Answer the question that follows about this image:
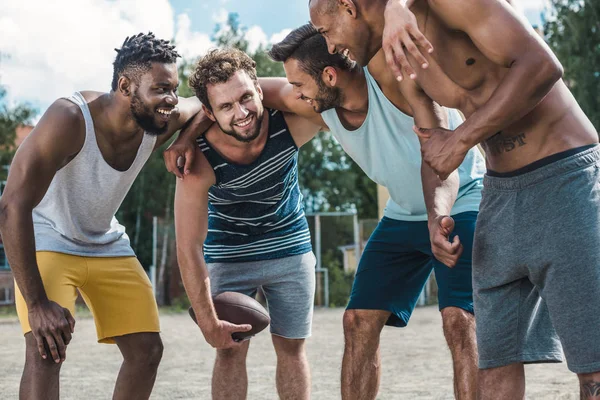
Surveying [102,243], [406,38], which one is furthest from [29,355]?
[406,38]

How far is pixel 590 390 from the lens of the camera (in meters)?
2.78

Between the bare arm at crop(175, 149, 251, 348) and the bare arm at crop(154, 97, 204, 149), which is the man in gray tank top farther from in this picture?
the bare arm at crop(175, 149, 251, 348)

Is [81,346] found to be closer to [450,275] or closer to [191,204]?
[191,204]

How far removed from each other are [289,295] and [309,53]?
150cm

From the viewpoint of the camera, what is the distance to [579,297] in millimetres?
2771

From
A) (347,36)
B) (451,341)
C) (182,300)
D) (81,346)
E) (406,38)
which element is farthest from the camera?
(182,300)

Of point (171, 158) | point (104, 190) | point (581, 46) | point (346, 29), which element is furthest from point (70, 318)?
point (581, 46)

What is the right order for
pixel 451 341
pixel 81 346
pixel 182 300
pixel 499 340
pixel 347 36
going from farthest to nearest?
pixel 182 300, pixel 81 346, pixel 451 341, pixel 347 36, pixel 499 340

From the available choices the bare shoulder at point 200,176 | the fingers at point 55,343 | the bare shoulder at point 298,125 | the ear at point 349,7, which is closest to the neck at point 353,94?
the bare shoulder at point 298,125

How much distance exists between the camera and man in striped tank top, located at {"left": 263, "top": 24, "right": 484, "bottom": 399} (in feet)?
13.6

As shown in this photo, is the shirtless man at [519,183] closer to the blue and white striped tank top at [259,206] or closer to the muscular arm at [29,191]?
the blue and white striped tank top at [259,206]

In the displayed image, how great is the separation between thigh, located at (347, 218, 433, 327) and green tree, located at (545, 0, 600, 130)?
16016mm

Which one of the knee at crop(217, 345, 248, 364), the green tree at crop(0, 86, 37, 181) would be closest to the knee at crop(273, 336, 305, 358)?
the knee at crop(217, 345, 248, 364)

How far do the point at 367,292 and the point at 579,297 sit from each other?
1.73m
